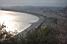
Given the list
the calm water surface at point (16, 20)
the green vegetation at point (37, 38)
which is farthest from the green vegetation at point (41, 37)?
the calm water surface at point (16, 20)

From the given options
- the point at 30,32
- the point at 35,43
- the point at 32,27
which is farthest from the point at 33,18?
the point at 35,43

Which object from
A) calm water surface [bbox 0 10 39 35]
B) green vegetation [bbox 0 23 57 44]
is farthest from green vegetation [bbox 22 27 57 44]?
calm water surface [bbox 0 10 39 35]

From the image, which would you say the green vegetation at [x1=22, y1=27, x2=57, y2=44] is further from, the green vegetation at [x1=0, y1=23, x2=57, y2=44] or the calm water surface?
the calm water surface

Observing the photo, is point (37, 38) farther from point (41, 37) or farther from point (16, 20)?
point (16, 20)

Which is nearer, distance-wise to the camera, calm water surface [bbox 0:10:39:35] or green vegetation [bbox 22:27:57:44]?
green vegetation [bbox 22:27:57:44]

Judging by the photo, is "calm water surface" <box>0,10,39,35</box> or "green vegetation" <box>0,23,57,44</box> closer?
"green vegetation" <box>0,23,57,44</box>

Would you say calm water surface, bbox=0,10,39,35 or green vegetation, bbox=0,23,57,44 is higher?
calm water surface, bbox=0,10,39,35

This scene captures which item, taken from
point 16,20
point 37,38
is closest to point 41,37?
point 37,38

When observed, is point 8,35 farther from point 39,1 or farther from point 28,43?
point 39,1
